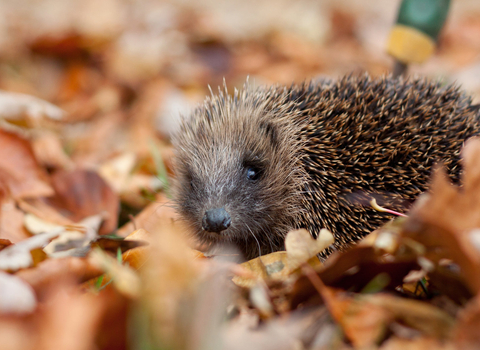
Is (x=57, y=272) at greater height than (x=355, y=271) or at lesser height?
lesser

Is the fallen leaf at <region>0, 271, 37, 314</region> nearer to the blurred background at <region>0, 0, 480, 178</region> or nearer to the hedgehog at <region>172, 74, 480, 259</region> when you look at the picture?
the hedgehog at <region>172, 74, 480, 259</region>

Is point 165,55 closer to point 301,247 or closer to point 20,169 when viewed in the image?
point 20,169

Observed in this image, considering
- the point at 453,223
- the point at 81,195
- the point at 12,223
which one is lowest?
the point at 81,195

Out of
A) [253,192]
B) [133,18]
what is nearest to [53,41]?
[133,18]

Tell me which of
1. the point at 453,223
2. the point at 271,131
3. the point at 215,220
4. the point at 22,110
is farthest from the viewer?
the point at 22,110

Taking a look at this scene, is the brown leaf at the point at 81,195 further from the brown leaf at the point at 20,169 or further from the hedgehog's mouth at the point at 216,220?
the hedgehog's mouth at the point at 216,220

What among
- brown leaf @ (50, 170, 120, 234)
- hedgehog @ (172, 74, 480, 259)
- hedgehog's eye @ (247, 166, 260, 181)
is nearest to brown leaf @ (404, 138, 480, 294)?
hedgehog @ (172, 74, 480, 259)

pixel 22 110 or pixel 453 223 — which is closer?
pixel 453 223

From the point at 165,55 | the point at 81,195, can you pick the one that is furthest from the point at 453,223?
the point at 165,55
